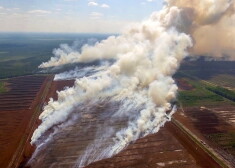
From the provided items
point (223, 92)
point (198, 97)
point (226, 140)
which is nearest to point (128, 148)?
point (226, 140)

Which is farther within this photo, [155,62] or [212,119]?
[155,62]

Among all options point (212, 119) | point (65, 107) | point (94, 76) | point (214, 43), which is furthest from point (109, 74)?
point (214, 43)

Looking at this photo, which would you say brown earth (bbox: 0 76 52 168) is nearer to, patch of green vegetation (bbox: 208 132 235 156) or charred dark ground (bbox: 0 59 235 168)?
charred dark ground (bbox: 0 59 235 168)

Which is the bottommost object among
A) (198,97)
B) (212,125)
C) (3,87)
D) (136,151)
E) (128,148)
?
(3,87)

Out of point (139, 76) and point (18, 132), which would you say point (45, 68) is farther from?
point (18, 132)

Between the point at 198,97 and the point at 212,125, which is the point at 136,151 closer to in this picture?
the point at 212,125

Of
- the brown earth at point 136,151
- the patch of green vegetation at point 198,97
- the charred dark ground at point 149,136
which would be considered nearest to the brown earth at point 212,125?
the charred dark ground at point 149,136
